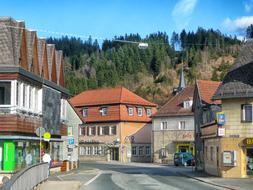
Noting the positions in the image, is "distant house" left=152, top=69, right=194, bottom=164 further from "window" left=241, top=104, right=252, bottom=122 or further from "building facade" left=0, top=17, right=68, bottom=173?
"window" left=241, top=104, right=252, bottom=122

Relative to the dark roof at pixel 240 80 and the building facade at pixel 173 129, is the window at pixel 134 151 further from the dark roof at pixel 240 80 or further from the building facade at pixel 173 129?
the dark roof at pixel 240 80

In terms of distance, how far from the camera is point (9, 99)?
33.4 metres

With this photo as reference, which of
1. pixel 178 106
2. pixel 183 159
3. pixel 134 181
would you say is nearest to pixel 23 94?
pixel 134 181

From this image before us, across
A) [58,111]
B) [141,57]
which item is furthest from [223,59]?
[58,111]

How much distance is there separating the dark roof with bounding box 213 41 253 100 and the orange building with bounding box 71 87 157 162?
46257 mm

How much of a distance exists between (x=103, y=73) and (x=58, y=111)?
126 meters

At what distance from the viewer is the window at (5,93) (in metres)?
33.5

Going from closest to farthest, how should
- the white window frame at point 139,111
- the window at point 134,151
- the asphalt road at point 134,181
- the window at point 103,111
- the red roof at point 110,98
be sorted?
the asphalt road at point 134,181
the window at point 134,151
the red roof at point 110,98
the window at point 103,111
the white window frame at point 139,111

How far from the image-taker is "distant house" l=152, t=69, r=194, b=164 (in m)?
78.3

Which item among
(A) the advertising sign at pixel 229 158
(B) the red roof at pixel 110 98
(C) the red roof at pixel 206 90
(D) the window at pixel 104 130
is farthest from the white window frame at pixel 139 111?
(A) the advertising sign at pixel 229 158

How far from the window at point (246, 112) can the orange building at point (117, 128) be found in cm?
4877

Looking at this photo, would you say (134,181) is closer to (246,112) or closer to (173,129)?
(246,112)

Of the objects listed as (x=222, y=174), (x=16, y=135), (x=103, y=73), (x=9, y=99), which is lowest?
(x=222, y=174)

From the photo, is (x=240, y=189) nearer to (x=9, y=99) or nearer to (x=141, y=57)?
(x=9, y=99)
